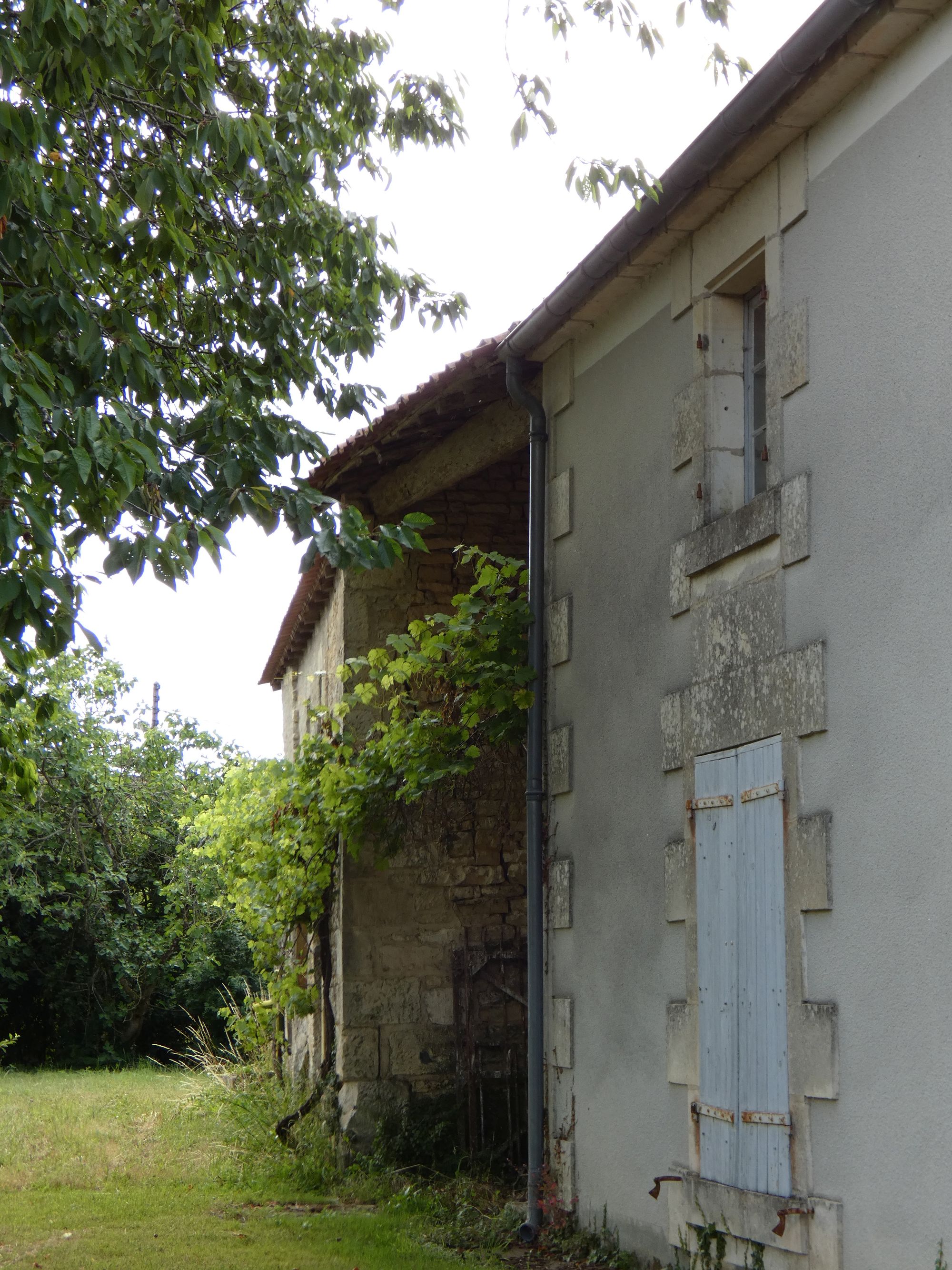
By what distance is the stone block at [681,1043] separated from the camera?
5566 mm

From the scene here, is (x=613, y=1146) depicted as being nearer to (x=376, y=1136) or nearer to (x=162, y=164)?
(x=376, y=1136)

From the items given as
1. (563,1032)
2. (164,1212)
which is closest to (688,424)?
(563,1032)

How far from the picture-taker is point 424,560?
31.2ft

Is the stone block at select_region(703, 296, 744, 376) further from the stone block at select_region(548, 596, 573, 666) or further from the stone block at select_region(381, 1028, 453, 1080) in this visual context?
the stone block at select_region(381, 1028, 453, 1080)

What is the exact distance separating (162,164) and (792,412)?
285 centimetres

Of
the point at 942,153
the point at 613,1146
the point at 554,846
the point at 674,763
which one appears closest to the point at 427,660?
the point at 554,846

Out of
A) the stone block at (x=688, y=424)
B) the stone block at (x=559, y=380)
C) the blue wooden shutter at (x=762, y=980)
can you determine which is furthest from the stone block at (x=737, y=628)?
the stone block at (x=559, y=380)

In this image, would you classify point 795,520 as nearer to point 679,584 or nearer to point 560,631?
point 679,584

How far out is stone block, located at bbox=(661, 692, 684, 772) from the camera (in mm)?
5883

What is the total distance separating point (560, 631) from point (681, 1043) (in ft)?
7.97

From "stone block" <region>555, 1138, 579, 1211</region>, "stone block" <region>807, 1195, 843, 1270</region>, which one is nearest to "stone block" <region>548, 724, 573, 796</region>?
"stone block" <region>555, 1138, 579, 1211</region>

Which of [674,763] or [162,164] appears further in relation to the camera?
[674,763]

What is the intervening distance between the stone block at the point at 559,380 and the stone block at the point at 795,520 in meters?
2.37

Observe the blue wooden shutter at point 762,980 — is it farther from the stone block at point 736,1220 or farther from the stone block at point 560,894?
the stone block at point 560,894
